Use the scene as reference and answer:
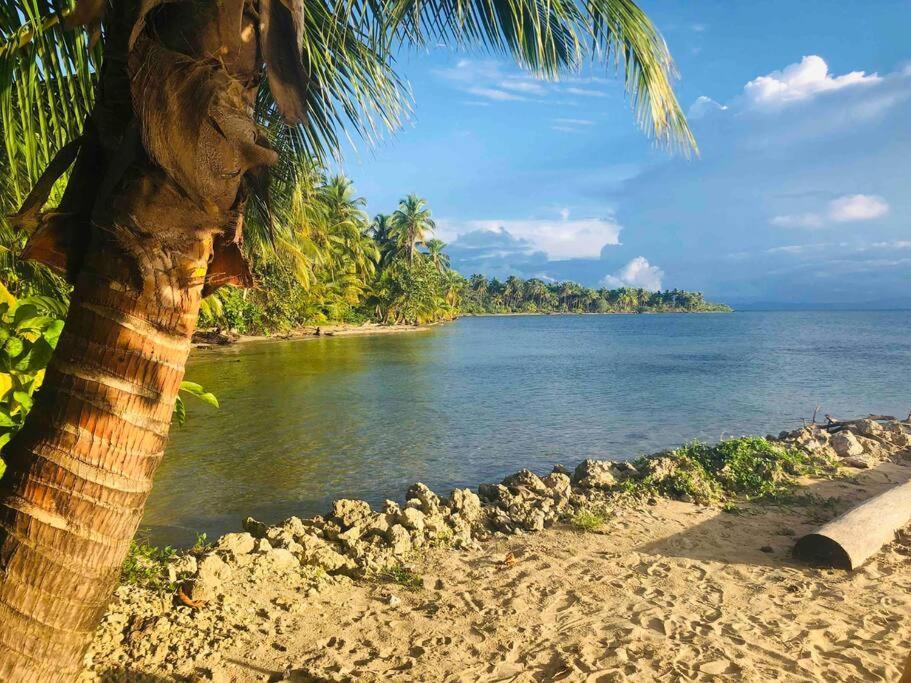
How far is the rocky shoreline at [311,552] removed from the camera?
3.26 metres

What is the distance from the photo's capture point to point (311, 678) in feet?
10.5

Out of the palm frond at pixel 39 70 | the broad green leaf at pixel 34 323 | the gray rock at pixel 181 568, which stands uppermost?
the palm frond at pixel 39 70

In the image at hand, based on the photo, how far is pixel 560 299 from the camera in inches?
5856

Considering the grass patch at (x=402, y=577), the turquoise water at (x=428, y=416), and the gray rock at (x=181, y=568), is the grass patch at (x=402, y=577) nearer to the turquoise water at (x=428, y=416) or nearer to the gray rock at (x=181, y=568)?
the gray rock at (x=181, y=568)

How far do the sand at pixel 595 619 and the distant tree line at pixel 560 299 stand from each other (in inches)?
4208

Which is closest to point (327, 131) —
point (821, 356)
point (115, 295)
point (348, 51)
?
point (348, 51)

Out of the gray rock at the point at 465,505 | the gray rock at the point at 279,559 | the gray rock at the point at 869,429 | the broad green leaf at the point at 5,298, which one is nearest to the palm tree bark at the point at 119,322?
the broad green leaf at the point at 5,298

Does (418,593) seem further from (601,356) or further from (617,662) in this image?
(601,356)

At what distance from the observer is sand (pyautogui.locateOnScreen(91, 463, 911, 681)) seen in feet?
11.1

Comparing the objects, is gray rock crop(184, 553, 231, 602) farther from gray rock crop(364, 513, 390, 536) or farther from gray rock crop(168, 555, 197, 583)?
Result: gray rock crop(364, 513, 390, 536)

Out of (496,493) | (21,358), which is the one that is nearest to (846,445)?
(496,493)

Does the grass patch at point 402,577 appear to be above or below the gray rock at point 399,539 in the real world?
below

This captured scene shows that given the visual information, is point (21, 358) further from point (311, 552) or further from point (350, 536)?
point (350, 536)

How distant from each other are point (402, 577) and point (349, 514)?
50.7 inches
